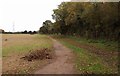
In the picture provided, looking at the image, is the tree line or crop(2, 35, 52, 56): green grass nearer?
crop(2, 35, 52, 56): green grass

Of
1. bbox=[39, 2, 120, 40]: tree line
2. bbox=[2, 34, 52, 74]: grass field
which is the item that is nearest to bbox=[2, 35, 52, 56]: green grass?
bbox=[2, 34, 52, 74]: grass field

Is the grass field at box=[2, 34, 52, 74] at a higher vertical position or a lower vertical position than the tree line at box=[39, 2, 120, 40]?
lower

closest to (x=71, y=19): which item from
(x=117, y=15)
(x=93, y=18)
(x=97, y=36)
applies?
(x=97, y=36)

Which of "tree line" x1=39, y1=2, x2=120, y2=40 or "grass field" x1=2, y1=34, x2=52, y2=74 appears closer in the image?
"grass field" x1=2, y1=34, x2=52, y2=74

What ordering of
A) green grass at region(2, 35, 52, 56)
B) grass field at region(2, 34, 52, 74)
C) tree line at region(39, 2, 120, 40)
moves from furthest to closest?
tree line at region(39, 2, 120, 40) → green grass at region(2, 35, 52, 56) → grass field at region(2, 34, 52, 74)

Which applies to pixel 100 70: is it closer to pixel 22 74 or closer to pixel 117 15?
pixel 22 74

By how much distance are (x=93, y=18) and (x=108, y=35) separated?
4095 millimetres

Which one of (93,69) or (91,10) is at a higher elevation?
(91,10)

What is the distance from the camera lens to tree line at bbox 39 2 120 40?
38659 millimetres

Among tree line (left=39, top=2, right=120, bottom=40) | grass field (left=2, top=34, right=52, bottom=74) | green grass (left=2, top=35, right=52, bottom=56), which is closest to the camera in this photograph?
grass field (left=2, top=34, right=52, bottom=74)

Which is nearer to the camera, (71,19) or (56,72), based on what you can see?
(56,72)

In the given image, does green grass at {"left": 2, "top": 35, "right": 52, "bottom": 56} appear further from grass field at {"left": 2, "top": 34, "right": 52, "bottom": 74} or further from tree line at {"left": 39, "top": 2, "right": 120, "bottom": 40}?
tree line at {"left": 39, "top": 2, "right": 120, "bottom": 40}

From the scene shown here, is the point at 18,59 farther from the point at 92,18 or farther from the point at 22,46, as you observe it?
the point at 92,18

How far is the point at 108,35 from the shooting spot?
53.7 meters
